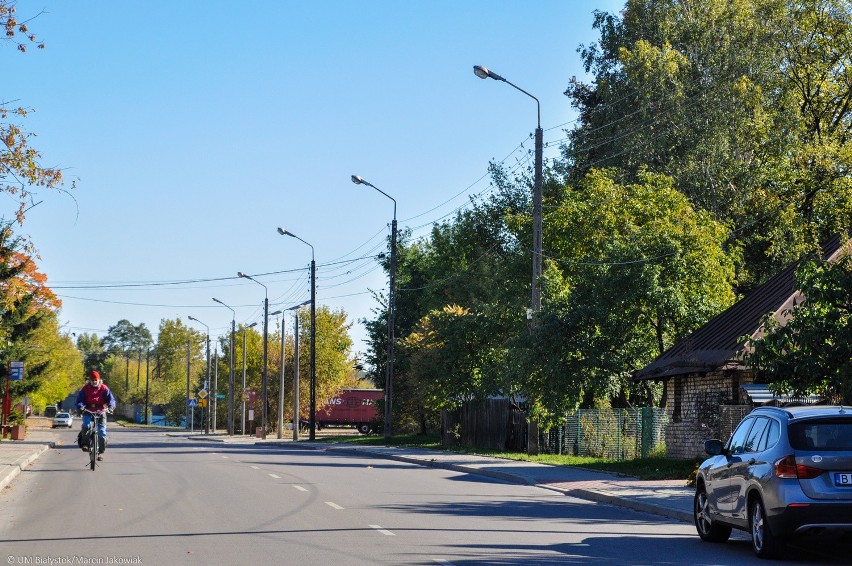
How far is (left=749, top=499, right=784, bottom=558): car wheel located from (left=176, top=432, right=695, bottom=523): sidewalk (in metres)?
4.52

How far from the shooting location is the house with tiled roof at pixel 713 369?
28422 mm

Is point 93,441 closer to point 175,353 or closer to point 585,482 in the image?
point 585,482

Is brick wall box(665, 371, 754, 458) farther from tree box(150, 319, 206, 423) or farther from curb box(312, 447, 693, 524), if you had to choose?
tree box(150, 319, 206, 423)

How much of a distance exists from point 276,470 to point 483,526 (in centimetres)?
1423

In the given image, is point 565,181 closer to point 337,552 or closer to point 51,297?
point 51,297

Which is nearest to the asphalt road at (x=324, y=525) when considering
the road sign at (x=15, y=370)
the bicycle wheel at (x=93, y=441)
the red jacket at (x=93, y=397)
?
the bicycle wheel at (x=93, y=441)

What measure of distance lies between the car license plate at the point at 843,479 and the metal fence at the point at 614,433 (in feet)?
68.8

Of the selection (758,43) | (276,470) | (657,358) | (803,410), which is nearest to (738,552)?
(803,410)

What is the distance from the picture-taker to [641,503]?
18.5 meters

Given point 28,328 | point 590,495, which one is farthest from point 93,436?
point 28,328

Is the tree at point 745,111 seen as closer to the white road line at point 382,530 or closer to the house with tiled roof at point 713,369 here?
the house with tiled roof at point 713,369

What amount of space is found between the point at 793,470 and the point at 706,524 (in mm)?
2550

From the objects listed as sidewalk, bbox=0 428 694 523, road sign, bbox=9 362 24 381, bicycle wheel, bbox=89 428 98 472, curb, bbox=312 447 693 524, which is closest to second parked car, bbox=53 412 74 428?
road sign, bbox=9 362 24 381

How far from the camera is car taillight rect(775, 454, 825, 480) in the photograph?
37.6 ft
